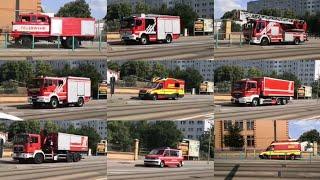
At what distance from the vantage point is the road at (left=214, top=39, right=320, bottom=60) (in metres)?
7.22

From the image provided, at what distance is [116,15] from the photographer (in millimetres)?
7523

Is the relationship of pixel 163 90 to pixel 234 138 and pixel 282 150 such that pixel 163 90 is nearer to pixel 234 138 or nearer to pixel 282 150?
pixel 234 138

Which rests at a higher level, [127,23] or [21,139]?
[127,23]

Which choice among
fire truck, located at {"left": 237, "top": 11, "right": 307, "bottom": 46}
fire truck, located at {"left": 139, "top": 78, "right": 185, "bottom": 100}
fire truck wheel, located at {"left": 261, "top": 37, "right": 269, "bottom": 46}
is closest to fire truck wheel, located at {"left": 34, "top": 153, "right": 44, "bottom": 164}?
fire truck, located at {"left": 139, "top": 78, "right": 185, "bottom": 100}

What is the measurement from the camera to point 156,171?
7391 mm

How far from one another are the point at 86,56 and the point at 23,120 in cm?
151

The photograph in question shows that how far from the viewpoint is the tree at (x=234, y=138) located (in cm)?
731

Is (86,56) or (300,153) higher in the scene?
(86,56)

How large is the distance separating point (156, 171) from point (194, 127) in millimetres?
962

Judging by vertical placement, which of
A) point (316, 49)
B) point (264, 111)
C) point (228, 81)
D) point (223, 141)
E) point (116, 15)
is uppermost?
point (116, 15)

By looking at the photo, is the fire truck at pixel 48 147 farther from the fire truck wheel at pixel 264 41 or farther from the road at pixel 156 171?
the fire truck wheel at pixel 264 41

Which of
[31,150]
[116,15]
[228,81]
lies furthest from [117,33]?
[31,150]

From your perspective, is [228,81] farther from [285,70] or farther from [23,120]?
[23,120]

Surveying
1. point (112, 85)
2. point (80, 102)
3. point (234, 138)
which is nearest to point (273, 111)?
point (234, 138)
